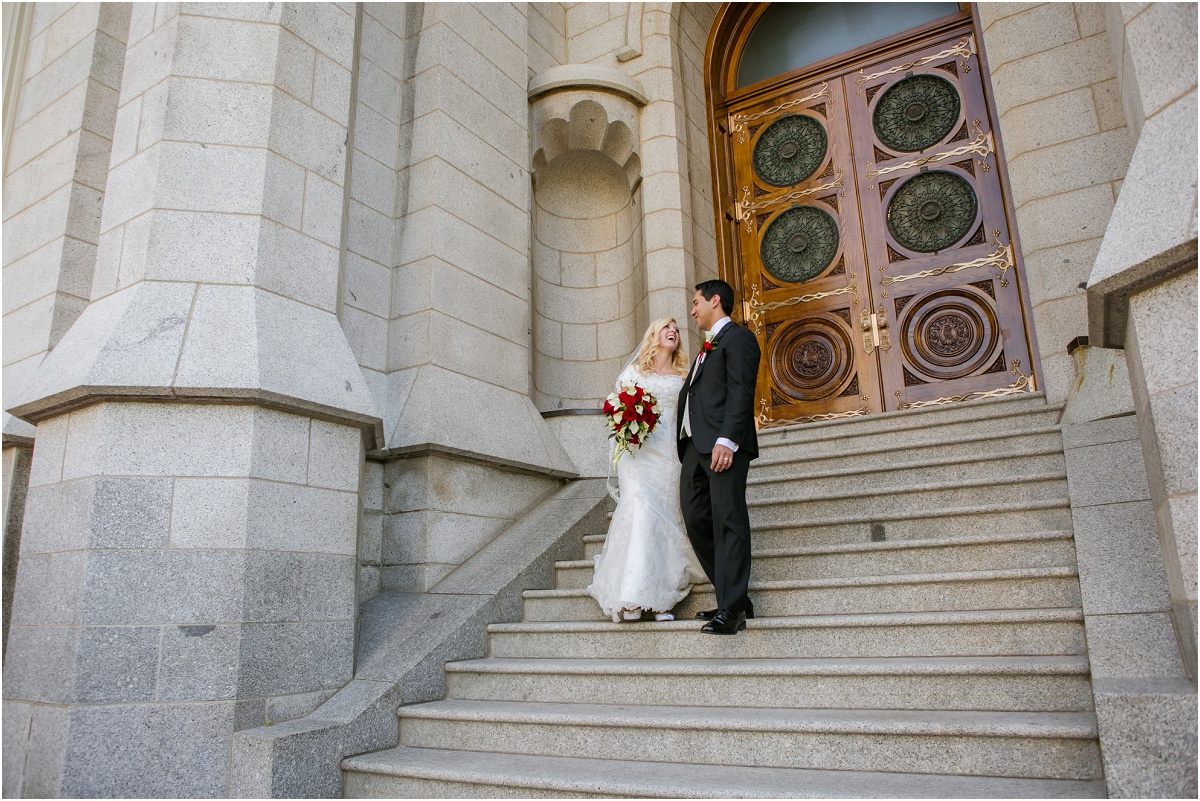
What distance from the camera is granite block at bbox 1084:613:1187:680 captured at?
9.63 ft

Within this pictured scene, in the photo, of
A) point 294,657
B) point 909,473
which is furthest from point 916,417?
point 294,657

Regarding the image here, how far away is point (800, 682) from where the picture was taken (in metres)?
3.59

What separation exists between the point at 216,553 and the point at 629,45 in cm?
678

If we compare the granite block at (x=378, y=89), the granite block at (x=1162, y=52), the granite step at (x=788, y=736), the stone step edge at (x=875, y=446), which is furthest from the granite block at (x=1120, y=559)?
the granite block at (x=378, y=89)

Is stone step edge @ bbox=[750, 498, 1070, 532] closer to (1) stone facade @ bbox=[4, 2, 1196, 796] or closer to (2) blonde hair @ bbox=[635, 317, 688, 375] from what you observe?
(1) stone facade @ bbox=[4, 2, 1196, 796]

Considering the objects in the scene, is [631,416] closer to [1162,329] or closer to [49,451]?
[1162,329]

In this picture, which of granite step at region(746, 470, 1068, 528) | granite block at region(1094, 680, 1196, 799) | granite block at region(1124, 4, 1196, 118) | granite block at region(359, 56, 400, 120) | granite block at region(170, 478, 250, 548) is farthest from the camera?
granite block at region(359, 56, 400, 120)

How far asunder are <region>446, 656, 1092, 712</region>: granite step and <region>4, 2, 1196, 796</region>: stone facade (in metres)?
0.21

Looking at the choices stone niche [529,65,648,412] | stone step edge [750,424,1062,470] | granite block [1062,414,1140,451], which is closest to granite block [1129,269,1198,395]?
granite block [1062,414,1140,451]

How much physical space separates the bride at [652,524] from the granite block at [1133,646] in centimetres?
209

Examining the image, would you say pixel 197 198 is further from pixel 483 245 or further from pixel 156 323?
pixel 483 245

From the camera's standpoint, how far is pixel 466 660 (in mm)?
4621

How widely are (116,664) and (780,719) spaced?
2.98 m

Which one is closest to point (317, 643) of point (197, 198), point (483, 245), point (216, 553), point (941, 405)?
point (216, 553)
